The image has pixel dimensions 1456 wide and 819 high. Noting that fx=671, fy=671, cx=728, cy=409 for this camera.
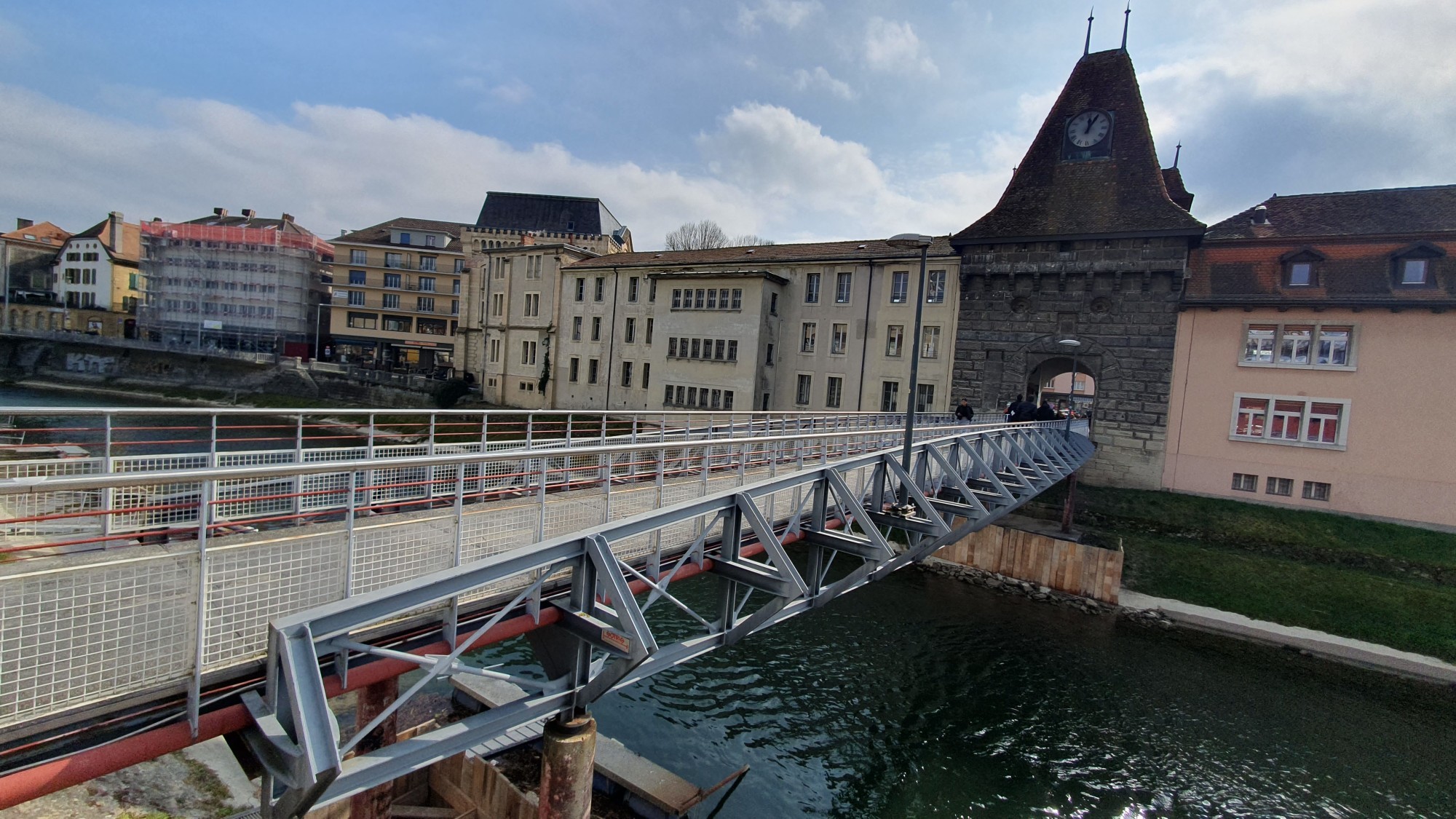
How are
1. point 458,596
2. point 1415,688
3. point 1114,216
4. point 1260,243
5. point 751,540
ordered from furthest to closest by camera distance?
point 1114,216 → point 1260,243 → point 1415,688 → point 751,540 → point 458,596

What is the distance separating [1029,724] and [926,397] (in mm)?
23977

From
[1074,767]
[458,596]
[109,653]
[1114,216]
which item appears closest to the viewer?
[109,653]

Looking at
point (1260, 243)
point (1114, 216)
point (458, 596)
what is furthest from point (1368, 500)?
point (458, 596)

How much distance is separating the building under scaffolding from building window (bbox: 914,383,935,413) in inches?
2652

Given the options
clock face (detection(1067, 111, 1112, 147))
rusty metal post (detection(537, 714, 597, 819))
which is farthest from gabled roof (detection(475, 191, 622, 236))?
rusty metal post (detection(537, 714, 597, 819))

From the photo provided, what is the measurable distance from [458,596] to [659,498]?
3.13 meters

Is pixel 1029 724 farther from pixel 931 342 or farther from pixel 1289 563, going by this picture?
pixel 931 342

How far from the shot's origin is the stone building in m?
26.8

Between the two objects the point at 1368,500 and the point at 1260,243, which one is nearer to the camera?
the point at 1368,500

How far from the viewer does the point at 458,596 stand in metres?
7.09

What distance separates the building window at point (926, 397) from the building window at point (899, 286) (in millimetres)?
4922

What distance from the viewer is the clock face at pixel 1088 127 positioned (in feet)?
114

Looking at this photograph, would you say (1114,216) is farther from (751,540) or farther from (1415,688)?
(751,540)

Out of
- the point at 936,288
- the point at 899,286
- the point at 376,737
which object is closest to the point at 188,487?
the point at 376,737
